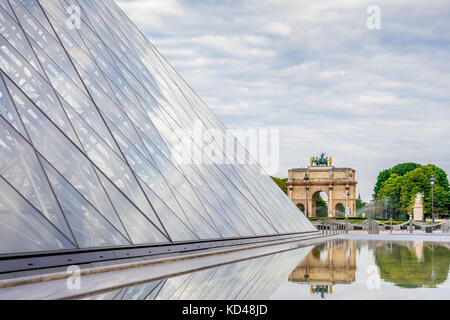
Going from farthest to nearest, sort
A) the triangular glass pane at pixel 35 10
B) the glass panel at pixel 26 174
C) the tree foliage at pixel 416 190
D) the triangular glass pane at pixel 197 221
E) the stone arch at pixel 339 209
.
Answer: the stone arch at pixel 339 209, the tree foliage at pixel 416 190, the triangular glass pane at pixel 197 221, the triangular glass pane at pixel 35 10, the glass panel at pixel 26 174

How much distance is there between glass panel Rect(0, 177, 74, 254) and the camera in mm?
6688

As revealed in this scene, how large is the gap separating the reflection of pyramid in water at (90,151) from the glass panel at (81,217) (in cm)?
2

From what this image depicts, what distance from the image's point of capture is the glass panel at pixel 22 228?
263 inches

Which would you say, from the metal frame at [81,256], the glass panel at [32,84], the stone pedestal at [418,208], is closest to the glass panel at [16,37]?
Result: the glass panel at [32,84]

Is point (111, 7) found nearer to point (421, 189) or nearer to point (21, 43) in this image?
point (21, 43)

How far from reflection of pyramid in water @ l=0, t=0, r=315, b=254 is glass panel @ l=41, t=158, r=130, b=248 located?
0.02 meters

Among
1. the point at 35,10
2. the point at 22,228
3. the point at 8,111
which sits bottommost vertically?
the point at 22,228

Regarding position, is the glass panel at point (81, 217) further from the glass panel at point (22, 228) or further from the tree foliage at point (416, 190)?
the tree foliage at point (416, 190)

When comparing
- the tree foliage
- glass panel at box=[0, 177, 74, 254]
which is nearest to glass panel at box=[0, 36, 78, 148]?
glass panel at box=[0, 177, 74, 254]

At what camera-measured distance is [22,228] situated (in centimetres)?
692

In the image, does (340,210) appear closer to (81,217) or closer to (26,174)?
(81,217)

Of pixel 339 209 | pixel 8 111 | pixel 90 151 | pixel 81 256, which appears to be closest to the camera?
pixel 81 256

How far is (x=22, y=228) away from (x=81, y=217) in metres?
1.27

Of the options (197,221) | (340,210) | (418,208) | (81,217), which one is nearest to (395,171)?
(340,210)
